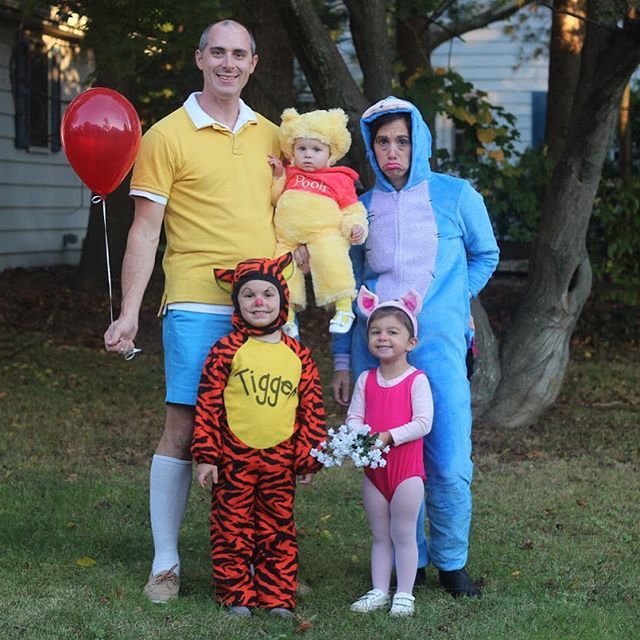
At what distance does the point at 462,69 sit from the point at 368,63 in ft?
A: 40.7

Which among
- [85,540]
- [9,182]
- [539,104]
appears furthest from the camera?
[539,104]

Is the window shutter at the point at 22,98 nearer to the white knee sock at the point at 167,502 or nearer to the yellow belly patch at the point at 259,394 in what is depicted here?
the white knee sock at the point at 167,502

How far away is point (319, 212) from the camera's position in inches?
169

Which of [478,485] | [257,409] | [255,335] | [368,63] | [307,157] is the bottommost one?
[478,485]

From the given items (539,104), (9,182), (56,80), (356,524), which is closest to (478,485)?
(356,524)

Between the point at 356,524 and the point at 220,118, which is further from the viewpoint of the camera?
the point at 356,524

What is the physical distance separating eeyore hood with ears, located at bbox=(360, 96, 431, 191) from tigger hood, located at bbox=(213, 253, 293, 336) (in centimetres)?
Answer: 56

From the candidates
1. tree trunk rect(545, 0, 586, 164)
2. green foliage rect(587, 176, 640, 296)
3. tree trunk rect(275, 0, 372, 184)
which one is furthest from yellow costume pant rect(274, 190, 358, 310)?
tree trunk rect(545, 0, 586, 164)

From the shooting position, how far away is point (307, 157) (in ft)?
14.2

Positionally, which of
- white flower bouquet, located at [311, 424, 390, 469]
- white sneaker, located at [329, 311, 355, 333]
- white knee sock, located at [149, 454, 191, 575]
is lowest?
white knee sock, located at [149, 454, 191, 575]

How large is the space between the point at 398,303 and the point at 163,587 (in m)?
1.42

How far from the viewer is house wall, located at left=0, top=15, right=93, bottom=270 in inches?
544

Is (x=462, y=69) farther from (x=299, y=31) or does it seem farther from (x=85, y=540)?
(x=85, y=540)

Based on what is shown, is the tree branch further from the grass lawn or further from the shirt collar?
the shirt collar
